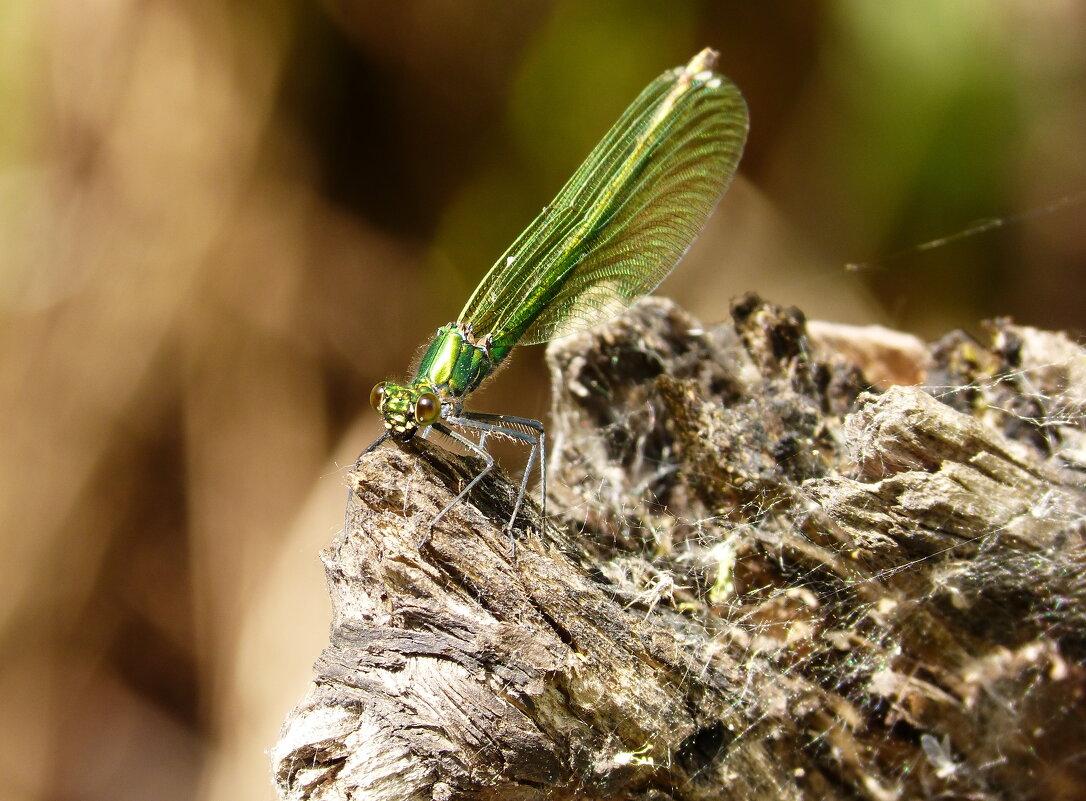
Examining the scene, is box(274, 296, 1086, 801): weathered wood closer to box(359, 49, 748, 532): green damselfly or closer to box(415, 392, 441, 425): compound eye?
box(415, 392, 441, 425): compound eye

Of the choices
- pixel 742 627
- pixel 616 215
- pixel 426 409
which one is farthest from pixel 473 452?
pixel 616 215

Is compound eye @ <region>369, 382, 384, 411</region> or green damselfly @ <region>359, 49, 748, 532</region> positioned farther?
green damselfly @ <region>359, 49, 748, 532</region>

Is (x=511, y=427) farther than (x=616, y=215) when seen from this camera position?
No

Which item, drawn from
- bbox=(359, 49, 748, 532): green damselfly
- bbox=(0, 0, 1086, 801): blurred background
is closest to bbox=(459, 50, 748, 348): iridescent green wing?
bbox=(359, 49, 748, 532): green damselfly

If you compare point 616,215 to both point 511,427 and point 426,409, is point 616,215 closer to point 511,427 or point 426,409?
point 511,427

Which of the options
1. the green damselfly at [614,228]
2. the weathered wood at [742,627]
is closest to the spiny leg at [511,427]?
the green damselfly at [614,228]

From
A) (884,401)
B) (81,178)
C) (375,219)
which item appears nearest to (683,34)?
A: (375,219)
